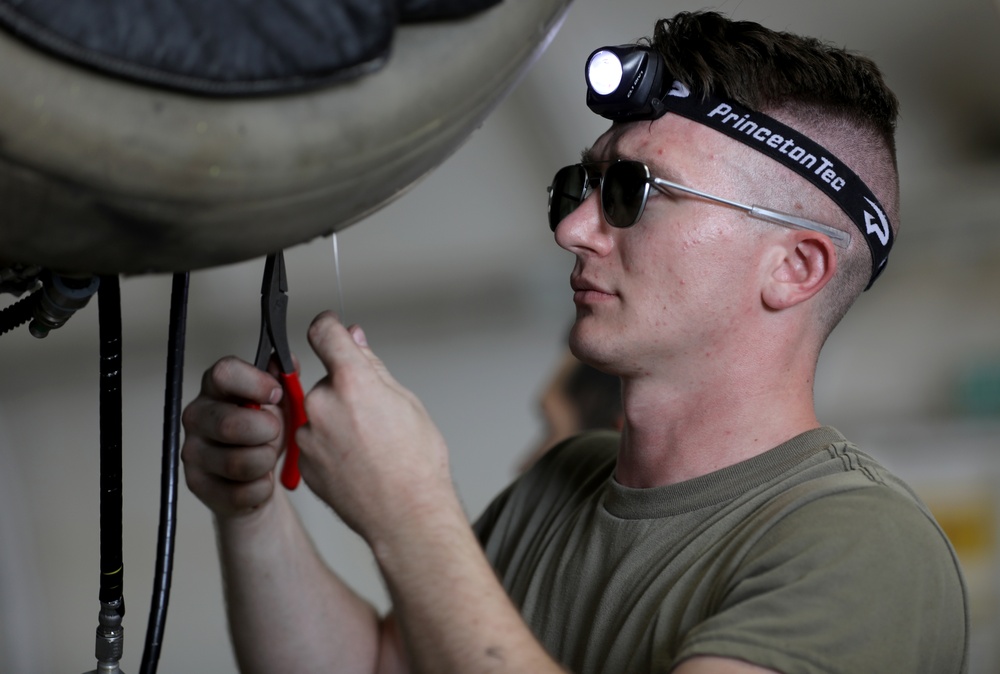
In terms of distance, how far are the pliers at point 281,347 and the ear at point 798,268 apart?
1.81ft

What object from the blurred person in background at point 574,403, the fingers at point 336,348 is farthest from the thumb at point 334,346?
the blurred person in background at point 574,403

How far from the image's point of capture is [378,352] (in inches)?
122

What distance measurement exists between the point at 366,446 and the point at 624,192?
50cm

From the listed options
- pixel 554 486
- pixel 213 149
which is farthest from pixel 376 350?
pixel 213 149

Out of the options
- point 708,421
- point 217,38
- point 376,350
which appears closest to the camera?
point 217,38

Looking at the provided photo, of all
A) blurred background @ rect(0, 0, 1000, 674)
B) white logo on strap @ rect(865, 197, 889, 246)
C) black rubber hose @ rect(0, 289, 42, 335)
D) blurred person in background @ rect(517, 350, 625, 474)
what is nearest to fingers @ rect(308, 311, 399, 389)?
black rubber hose @ rect(0, 289, 42, 335)

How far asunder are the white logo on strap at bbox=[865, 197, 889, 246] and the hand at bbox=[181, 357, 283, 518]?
2.39ft

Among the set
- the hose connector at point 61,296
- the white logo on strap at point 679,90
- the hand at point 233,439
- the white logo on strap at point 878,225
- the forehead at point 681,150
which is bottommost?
the hand at point 233,439

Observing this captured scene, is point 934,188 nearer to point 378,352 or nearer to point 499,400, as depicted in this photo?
point 499,400

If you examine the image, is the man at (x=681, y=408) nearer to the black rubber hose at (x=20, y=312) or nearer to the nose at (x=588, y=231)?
the nose at (x=588, y=231)

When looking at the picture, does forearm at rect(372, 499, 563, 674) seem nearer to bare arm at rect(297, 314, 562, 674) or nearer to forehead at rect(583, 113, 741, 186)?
bare arm at rect(297, 314, 562, 674)

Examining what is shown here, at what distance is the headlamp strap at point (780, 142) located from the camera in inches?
45.4

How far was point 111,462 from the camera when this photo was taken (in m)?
0.85

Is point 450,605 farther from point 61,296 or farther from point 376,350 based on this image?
point 376,350
